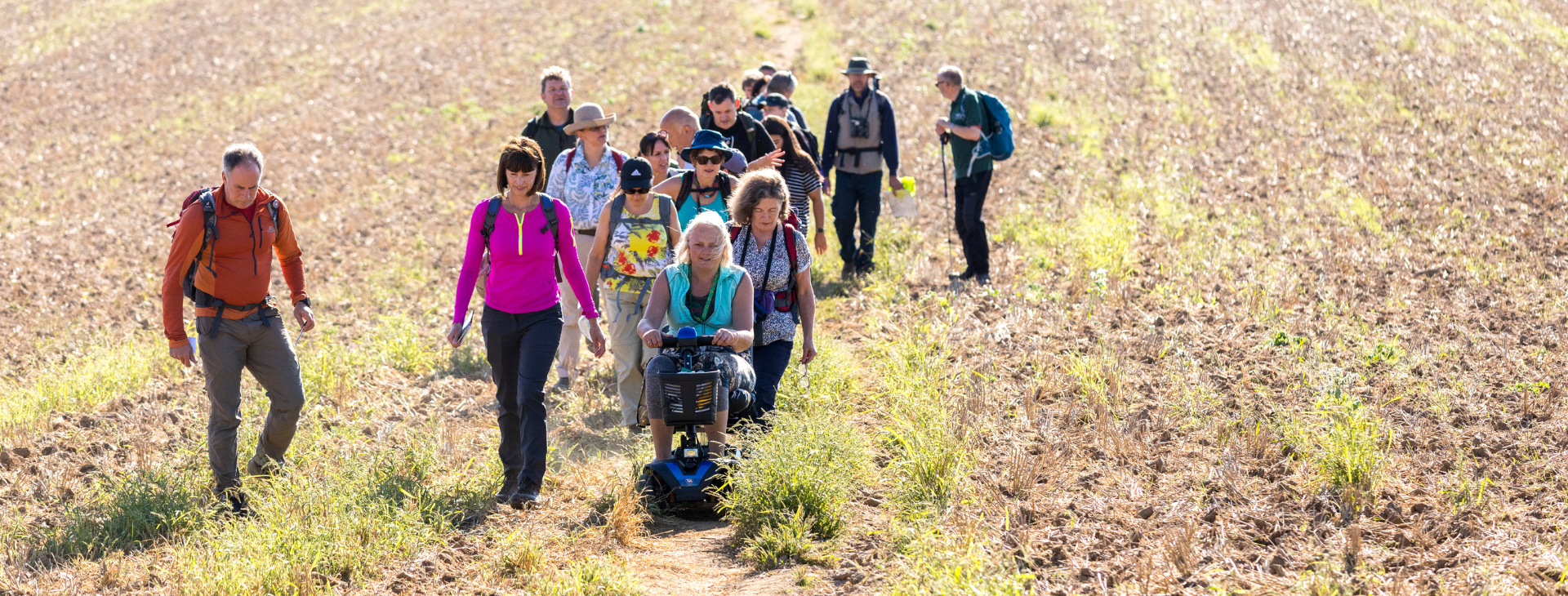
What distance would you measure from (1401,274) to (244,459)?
8.67m

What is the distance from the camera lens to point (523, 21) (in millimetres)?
30750

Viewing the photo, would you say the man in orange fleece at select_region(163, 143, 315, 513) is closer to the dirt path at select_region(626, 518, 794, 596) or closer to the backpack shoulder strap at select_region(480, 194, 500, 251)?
the backpack shoulder strap at select_region(480, 194, 500, 251)

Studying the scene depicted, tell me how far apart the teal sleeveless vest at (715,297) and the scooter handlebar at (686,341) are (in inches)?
6.4

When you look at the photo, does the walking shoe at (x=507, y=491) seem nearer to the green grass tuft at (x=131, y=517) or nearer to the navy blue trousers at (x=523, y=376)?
the navy blue trousers at (x=523, y=376)

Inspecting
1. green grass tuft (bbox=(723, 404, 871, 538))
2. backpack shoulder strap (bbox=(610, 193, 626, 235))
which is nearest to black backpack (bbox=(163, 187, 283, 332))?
backpack shoulder strap (bbox=(610, 193, 626, 235))

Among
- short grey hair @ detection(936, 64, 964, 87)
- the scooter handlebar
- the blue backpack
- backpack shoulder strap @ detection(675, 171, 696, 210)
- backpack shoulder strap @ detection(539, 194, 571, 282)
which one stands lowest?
the scooter handlebar

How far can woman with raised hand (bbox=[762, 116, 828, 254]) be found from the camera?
8609 millimetres

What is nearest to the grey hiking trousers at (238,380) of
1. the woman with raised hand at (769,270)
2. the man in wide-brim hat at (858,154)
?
the woman with raised hand at (769,270)

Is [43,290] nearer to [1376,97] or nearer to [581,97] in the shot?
[581,97]

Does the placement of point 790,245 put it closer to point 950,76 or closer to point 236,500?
point 236,500

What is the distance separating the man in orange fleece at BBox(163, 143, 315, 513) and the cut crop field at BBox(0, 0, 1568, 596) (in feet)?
0.81

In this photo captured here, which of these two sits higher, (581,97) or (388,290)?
(581,97)

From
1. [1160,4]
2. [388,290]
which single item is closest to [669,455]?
[388,290]

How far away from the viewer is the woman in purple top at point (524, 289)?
578cm
